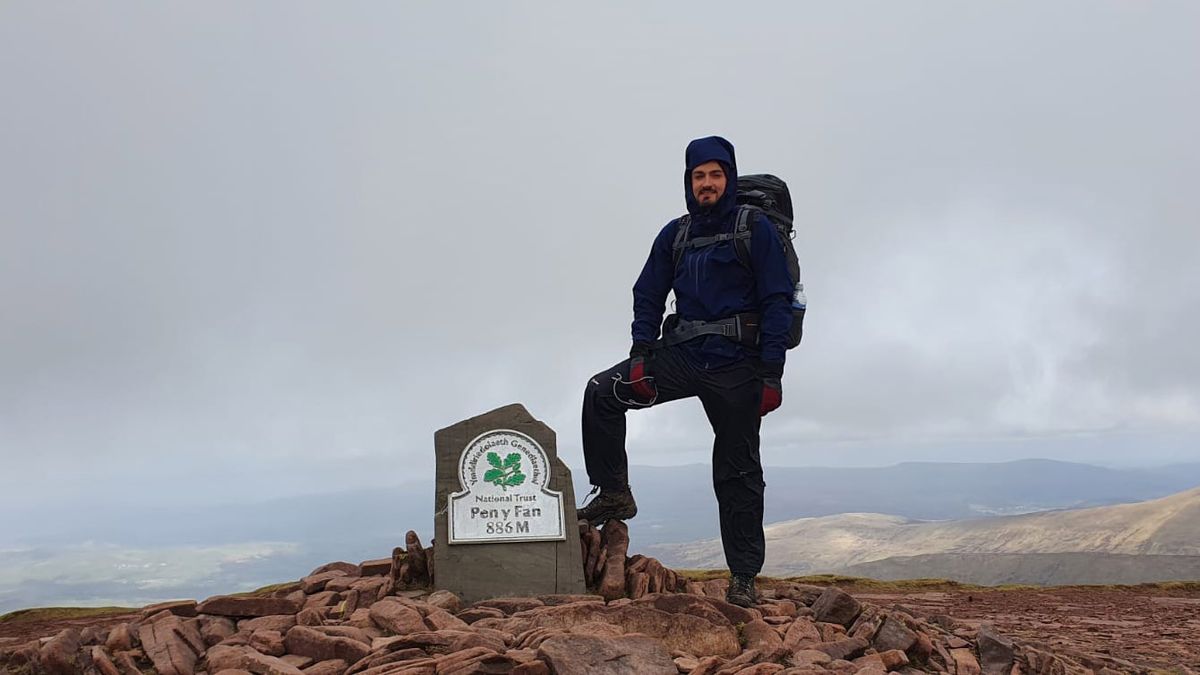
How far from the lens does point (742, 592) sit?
792cm

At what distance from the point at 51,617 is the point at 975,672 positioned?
A: 1235 centimetres

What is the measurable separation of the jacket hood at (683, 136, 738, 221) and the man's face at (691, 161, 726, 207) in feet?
0.13

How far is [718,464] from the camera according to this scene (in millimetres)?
8094

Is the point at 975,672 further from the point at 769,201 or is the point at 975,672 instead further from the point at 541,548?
the point at 769,201

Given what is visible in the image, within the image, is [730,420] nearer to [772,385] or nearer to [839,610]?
Answer: [772,385]

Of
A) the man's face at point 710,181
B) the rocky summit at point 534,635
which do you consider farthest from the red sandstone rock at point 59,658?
the man's face at point 710,181

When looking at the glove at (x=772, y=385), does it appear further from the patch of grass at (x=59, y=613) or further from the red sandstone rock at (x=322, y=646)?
the patch of grass at (x=59, y=613)

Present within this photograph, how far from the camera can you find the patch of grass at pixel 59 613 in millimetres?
12767

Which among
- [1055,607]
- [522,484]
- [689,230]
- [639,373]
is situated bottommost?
[1055,607]

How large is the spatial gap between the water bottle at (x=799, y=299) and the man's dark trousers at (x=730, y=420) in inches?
26.3

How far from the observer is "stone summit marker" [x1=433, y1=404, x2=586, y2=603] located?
805 centimetres

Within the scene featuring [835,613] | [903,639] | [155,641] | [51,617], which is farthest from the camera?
[51,617]

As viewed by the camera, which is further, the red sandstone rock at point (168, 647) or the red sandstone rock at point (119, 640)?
the red sandstone rock at point (119, 640)

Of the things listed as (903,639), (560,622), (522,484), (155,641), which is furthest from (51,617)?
(903,639)
